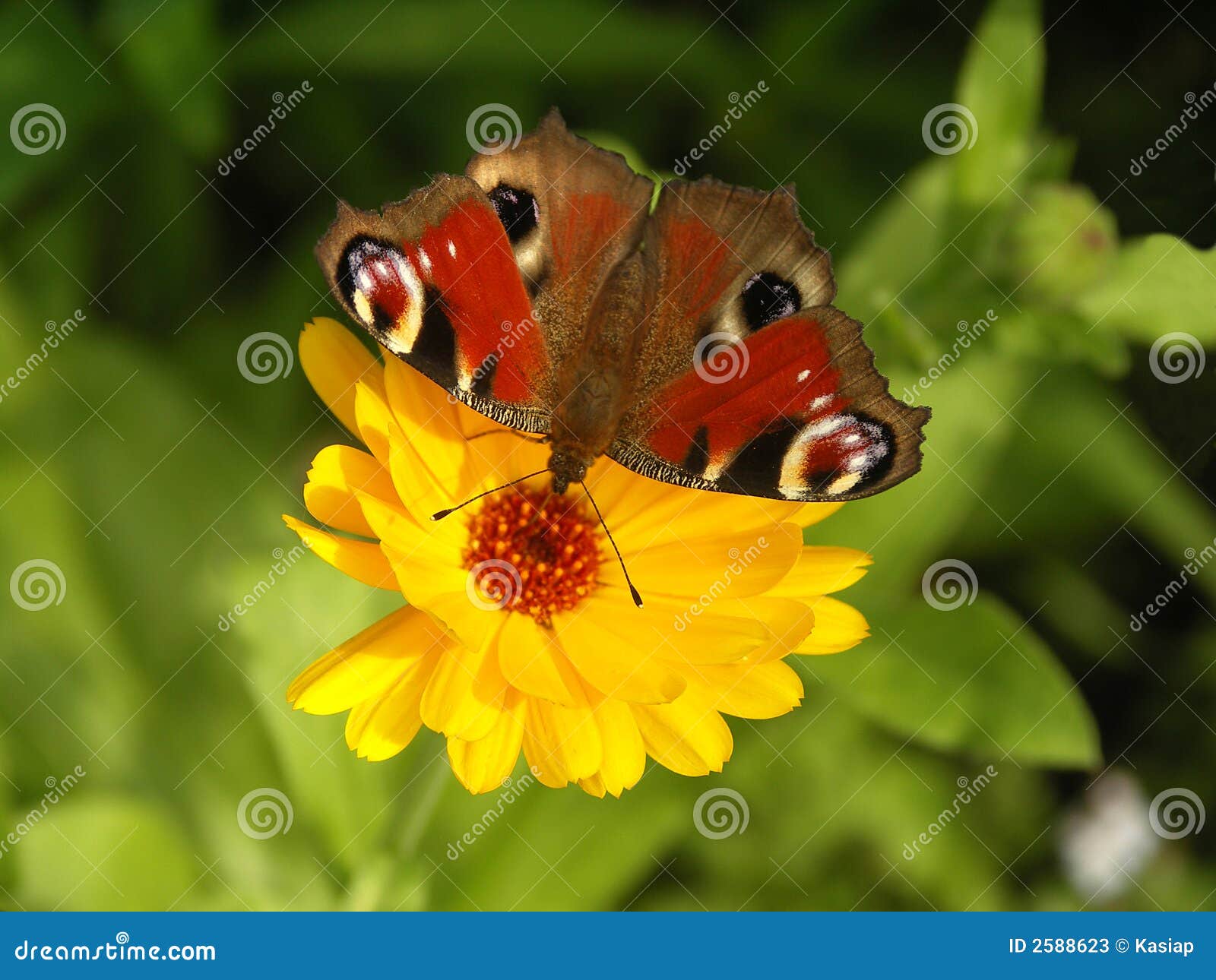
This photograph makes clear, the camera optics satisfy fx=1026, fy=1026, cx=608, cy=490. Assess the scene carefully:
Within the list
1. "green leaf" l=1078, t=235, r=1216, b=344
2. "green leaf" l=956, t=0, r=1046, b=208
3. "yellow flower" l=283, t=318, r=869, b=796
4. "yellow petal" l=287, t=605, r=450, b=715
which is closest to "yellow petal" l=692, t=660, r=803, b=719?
"yellow flower" l=283, t=318, r=869, b=796

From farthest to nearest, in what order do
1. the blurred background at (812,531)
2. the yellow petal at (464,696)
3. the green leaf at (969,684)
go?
the blurred background at (812,531) < the green leaf at (969,684) < the yellow petal at (464,696)

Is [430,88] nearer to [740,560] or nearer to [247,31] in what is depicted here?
[247,31]

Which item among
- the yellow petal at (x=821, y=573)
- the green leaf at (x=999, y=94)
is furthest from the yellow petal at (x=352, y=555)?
the green leaf at (x=999, y=94)

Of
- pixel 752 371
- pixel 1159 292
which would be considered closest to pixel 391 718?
pixel 752 371

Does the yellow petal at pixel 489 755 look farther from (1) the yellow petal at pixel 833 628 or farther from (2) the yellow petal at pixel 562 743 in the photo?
(1) the yellow petal at pixel 833 628

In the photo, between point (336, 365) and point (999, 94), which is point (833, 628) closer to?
point (336, 365)

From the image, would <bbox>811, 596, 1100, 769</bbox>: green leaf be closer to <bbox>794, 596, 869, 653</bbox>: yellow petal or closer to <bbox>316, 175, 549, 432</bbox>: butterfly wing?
<bbox>794, 596, 869, 653</bbox>: yellow petal

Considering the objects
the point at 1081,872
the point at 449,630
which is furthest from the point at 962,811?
the point at 449,630

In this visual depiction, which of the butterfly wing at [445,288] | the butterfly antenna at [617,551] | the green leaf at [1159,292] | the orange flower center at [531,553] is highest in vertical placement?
the green leaf at [1159,292]
